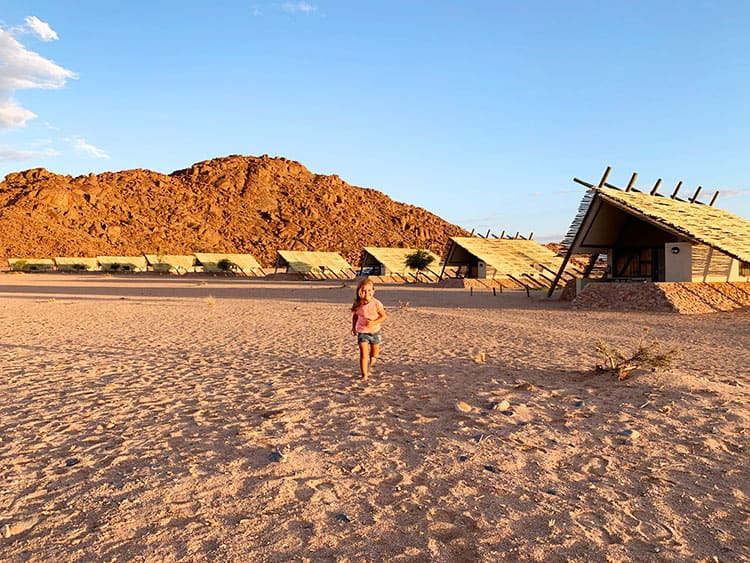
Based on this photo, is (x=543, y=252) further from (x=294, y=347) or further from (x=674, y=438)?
(x=674, y=438)

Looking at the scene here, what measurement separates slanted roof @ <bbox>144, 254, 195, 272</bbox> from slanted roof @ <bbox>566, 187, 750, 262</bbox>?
46773 millimetres

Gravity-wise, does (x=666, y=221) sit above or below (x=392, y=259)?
above

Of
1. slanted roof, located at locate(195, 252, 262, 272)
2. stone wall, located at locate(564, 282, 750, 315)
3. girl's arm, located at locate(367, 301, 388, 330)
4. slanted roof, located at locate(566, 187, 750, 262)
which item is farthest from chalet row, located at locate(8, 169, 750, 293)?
slanted roof, located at locate(195, 252, 262, 272)

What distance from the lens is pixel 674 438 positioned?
172 inches

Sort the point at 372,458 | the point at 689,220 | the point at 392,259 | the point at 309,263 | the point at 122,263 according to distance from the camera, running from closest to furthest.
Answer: the point at 372,458
the point at 689,220
the point at 392,259
the point at 309,263
the point at 122,263

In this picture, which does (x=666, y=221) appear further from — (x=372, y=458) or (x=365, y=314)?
(x=372, y=458)

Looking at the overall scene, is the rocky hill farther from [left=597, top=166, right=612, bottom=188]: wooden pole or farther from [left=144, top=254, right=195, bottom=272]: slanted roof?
[left=597, top=166, right=612, bottom=188]: wooden pole

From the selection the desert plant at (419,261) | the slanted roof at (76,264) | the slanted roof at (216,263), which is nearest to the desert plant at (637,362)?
the desert plant at (419,261)

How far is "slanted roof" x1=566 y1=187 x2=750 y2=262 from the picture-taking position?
15.6 metres

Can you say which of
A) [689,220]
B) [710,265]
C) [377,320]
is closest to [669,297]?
[710,265]

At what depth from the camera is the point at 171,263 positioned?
5847 centimetres

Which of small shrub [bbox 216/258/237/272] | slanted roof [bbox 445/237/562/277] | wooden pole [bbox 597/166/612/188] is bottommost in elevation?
small shrub [bbox 216/258/237/272]

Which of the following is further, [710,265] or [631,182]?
[631,182]

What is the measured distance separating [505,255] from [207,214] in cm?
6474
